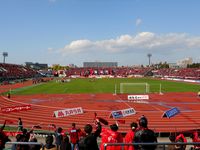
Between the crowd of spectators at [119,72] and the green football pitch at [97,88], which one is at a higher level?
the crowd of spectators at [119,72]

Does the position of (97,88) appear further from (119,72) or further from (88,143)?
(119,72)

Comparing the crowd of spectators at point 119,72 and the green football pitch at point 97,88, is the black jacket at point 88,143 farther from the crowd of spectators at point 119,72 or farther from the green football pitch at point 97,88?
the crowd of spectators at point 119,72

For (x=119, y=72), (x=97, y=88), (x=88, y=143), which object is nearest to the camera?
(x=88, y=143)

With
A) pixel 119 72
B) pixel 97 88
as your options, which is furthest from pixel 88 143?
pixel 119 72

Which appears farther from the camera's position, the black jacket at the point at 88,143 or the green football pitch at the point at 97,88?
the green football pitch at the point at 97,88

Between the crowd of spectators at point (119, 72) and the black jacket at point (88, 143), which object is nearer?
the black jacket at point (88, 143)

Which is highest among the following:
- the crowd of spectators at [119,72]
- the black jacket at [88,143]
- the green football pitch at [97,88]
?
the crowd of spectators at [119,72]

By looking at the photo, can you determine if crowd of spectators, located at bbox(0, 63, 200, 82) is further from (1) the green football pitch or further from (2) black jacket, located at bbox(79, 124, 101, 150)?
(2) black jacket, located at bbox(79, 124, 101, 150)

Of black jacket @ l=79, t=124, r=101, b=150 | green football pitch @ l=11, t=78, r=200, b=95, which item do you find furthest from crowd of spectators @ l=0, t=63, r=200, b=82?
black jacket @ l=79, t=124, r=101, b=150

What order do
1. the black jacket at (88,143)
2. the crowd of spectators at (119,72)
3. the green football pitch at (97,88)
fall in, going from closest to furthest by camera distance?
the black jacket at (88,143), the green football pitch at (97,88), the crowd of spectators at (119,72)

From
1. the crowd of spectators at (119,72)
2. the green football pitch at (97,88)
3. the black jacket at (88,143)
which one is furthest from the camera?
the crowd of spectators at (119,72)

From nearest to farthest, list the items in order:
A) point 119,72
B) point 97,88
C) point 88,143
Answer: point 88,143 < point 97,88 < point 119,72

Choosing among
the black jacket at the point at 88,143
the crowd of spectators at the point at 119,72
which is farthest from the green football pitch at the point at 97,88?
the black jacket at the point at 88,143

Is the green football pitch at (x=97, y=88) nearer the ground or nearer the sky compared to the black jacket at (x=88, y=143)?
nearer the ground
